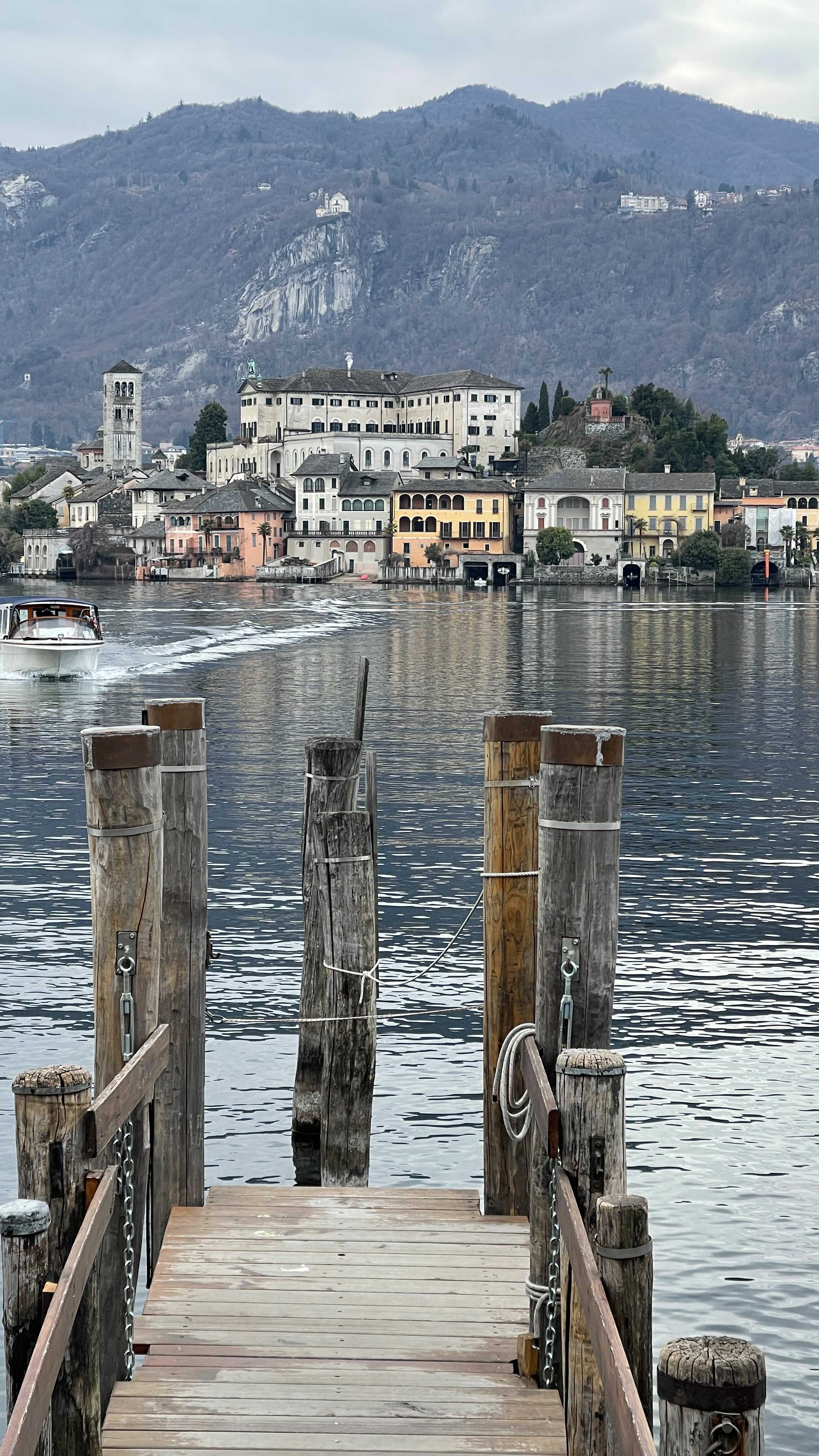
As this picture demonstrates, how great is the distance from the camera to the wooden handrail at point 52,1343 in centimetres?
482

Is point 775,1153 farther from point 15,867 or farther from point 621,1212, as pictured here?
point 15,867

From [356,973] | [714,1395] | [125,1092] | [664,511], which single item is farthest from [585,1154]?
[664,511]

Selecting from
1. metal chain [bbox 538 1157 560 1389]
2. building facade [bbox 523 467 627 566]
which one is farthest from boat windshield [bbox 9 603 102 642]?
building facade [bbox 523 467 627 566]

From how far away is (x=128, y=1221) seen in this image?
7.28 m

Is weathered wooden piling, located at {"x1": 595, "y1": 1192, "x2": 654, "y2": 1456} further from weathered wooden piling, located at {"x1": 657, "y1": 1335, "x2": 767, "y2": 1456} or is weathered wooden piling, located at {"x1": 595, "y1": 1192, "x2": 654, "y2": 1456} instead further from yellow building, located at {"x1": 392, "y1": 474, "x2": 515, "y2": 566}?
yellow building, located at {"x1": 392, "y1": 474, "x2": 515, "y2": 566}

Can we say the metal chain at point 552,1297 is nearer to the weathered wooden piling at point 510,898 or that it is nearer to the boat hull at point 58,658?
the weathered wooden piling at point 510,898

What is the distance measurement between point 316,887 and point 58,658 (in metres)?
47.9

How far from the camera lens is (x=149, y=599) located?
428ft

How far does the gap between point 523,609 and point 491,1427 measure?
10940 centimetres

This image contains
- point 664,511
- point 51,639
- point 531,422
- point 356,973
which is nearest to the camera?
point 356,973

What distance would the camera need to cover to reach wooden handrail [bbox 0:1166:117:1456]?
4.82m

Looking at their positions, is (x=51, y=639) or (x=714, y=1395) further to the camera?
(x=51, y=639)

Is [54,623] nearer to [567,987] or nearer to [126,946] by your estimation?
[126,946]

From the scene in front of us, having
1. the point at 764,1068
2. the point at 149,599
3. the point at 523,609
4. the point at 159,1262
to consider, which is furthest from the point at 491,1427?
the point at 149,599
